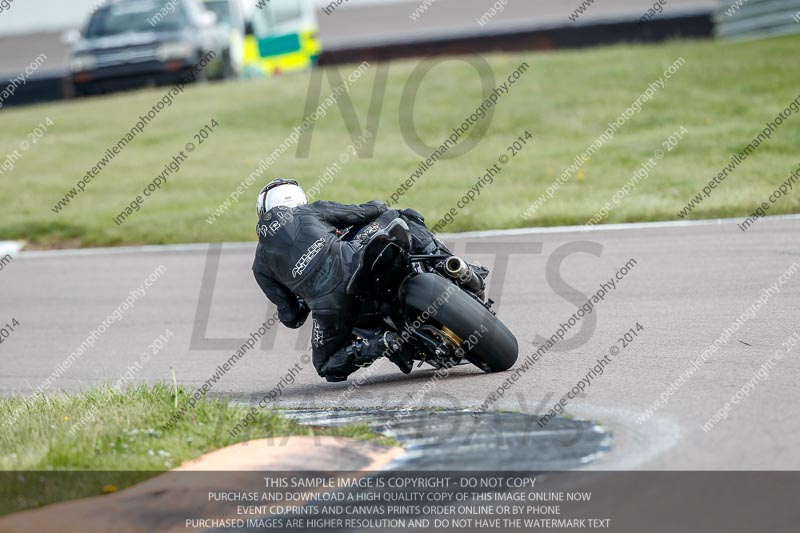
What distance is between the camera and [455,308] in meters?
6.55

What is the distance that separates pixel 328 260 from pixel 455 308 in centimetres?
92

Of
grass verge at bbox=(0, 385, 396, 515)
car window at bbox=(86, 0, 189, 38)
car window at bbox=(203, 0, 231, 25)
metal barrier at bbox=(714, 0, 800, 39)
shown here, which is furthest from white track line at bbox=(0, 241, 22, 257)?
metal barrier at bbox=(714, 0, 800, 39)

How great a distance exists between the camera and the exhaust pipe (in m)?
6.72

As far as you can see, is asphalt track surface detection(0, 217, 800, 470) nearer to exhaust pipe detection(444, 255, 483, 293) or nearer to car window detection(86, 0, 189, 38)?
exhaust pipe detection(444, 255, 483, 293)

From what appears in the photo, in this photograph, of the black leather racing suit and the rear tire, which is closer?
the rear tire

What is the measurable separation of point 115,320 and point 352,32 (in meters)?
21.6

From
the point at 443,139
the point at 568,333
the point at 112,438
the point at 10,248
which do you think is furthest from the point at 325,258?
the point at 443,139

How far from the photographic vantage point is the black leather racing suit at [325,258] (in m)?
6.99

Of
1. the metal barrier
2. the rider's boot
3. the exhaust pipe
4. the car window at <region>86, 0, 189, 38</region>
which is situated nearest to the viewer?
the exhaust pipe

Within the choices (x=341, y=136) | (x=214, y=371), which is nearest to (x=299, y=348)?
(x=214, y=371)

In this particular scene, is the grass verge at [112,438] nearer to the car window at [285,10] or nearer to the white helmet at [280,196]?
the white helmet at [280,196]

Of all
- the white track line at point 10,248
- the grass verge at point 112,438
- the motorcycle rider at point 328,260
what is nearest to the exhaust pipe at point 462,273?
the motorcycle rider at point 328,260

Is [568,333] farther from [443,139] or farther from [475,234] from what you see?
[443,139]

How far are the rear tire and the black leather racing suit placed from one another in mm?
468
